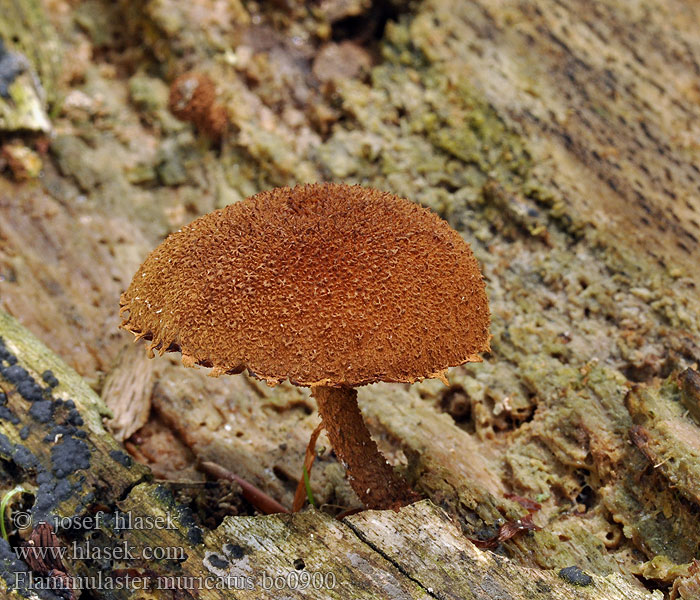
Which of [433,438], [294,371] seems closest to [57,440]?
[294,371]

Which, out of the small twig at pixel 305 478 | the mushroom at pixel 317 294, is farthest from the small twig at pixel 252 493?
Answer: the mushroom at pixel 317 294

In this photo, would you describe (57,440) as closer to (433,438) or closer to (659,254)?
(433,438)

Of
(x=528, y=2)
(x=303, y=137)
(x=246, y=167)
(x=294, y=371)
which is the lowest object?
(x=246, y=167)

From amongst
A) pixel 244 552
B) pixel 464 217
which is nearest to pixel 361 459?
pixel 244 552

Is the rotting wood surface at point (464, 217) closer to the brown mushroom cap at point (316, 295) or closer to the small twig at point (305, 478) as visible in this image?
the small twig at point (305, 478)

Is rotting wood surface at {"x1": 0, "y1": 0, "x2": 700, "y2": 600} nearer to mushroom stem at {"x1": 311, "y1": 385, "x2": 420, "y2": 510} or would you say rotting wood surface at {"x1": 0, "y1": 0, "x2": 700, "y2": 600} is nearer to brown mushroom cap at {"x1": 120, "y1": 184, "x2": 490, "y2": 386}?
mushroom stem at {"x1": 311, "y1": 385, "x2": 420, "y2": 510}
